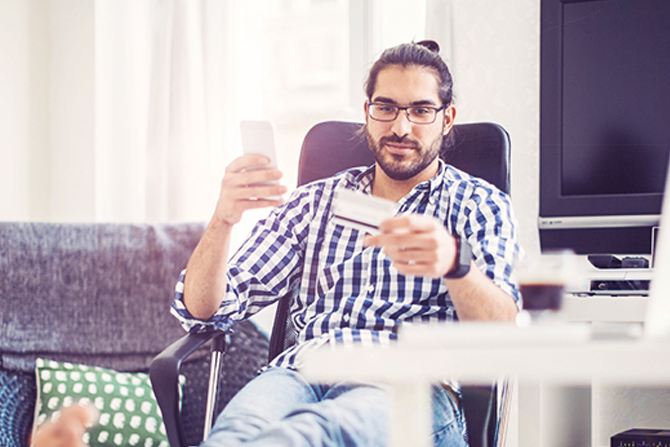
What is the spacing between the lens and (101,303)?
5.64 feet

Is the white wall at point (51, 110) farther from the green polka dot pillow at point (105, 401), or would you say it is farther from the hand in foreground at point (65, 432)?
the hand in foreground at point (65, 432)

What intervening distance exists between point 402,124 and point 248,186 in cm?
47

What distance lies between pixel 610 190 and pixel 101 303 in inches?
51.4

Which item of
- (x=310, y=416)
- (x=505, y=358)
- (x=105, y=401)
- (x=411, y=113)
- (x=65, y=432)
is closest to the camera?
(x=505, y=358)

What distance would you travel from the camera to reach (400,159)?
139 cm

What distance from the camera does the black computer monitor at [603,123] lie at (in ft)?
4.77

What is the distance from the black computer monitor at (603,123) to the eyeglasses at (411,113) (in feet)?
0.97

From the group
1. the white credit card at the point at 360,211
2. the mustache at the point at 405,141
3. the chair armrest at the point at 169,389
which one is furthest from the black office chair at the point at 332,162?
the white credit card at the point at 360,211

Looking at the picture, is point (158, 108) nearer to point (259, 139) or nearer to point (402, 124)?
point (402, 124)

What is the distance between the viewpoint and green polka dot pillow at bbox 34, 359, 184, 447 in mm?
1525

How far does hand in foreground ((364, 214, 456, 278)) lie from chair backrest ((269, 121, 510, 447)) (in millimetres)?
529

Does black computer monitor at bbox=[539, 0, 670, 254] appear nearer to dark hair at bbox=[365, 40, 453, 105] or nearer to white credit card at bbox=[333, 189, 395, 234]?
dark hair at bbox=[365, 40, 453, 105]

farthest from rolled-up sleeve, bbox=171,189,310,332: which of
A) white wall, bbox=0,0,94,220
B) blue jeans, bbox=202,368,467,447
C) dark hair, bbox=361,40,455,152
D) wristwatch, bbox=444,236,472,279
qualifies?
white wall, bbox=0,0,94,220

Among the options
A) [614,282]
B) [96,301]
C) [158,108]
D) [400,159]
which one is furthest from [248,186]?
[158,108]
